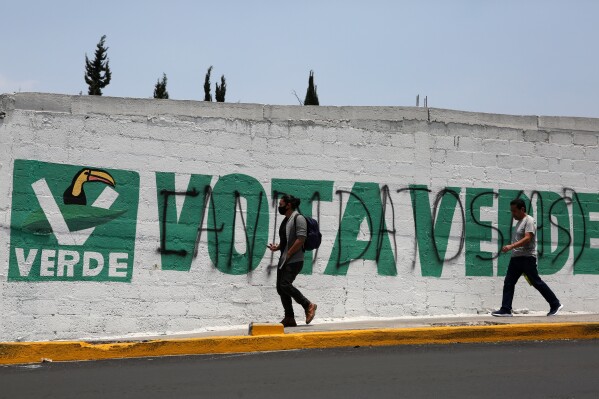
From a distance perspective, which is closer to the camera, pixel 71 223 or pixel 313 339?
pixel 313 339

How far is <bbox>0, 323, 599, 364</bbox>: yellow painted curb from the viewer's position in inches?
331

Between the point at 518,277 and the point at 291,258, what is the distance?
281 cm

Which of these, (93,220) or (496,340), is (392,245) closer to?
(496,340)

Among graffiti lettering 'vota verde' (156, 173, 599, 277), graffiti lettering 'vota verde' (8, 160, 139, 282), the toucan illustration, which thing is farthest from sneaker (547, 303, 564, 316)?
the toucan illustration

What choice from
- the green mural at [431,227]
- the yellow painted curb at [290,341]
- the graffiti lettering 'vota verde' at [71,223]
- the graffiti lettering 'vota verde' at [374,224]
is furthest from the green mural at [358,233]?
the graffiti lettering 'vota verde' at [71,223]

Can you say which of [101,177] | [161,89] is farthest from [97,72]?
[101,177]

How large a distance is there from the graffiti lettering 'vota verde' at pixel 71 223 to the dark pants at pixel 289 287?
6.24 ft

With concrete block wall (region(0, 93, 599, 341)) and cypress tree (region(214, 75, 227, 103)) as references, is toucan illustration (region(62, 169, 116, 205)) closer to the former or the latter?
concrete block wall (region(0, 93, 599, 341))

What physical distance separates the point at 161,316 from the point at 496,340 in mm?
3804

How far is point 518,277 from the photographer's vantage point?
10820 mm

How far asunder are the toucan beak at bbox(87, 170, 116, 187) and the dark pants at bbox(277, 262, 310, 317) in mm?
2292

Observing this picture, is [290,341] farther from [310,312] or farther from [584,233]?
[584,233]

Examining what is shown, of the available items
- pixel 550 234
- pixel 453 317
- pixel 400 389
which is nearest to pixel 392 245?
pixel 453 317

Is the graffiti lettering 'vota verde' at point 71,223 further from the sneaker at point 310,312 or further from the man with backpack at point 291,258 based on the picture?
the sneaker at point 310,312
